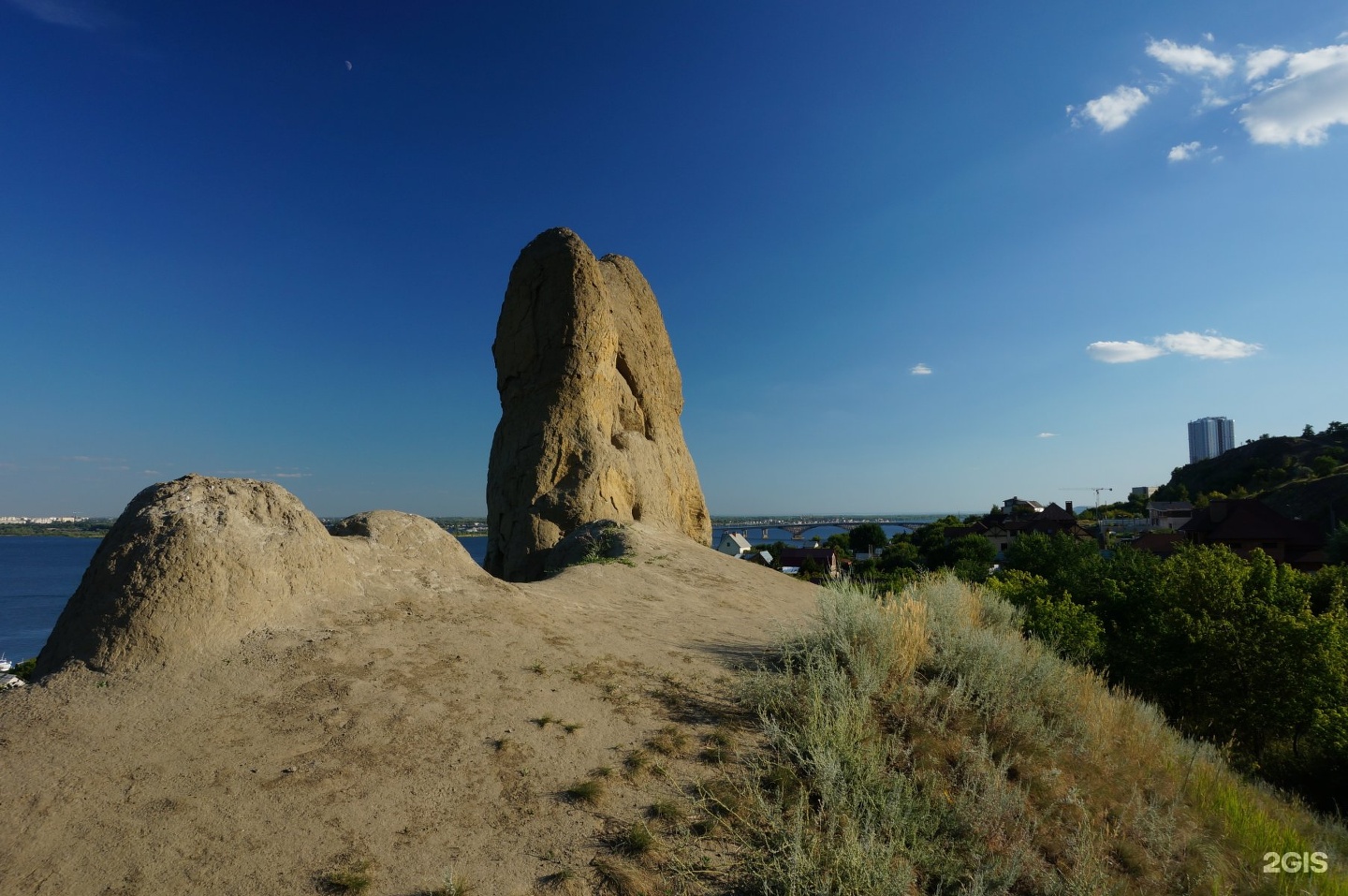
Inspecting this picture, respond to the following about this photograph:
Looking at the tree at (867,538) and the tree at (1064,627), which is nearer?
the tree at (1064,627)

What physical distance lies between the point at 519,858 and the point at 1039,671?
5926 mm

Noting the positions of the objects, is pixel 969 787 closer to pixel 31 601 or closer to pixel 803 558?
pixel 803 558

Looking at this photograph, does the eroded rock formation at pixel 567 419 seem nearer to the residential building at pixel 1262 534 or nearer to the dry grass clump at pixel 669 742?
the dry grass clump at pixel 669 742

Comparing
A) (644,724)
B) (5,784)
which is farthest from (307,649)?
(644,724)

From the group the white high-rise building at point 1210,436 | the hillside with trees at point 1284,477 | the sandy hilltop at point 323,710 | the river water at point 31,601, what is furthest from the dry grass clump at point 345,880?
the white high-rise building at point 1210,436

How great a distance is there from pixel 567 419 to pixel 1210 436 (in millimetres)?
220077

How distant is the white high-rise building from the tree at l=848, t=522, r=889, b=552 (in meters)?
151

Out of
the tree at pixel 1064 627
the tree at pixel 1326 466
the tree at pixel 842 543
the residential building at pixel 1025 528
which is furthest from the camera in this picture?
the tree at pixel 842 543

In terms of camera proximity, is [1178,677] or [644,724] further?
[1178,677]

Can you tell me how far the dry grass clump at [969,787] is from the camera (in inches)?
159

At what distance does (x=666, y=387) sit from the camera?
2477cm

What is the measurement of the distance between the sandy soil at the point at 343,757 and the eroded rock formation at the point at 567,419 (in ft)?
34.1

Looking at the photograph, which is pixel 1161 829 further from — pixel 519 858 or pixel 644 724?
pixel 519 858

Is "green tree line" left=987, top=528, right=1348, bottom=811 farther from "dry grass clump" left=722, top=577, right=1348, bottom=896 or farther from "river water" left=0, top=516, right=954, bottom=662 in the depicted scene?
"river water" left=0, top=516, right=954, bottom=662
